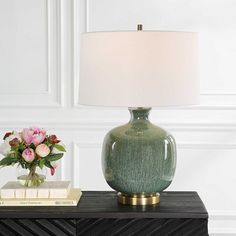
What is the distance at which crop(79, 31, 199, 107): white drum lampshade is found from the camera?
5.99 feet

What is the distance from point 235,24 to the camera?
10.3 ft

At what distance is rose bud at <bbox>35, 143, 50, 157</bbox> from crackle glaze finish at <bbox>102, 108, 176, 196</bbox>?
201mm

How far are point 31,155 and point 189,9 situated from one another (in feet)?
4.91

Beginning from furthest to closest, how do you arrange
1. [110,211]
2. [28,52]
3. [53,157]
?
[28,52] < [53,157] < [110,211]

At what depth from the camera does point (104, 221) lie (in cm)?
195

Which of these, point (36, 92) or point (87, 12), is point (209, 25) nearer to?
point (87, 12)

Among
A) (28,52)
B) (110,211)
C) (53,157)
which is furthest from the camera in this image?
(28,52)

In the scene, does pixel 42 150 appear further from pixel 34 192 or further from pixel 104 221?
pixel 104 221

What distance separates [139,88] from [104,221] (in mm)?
460

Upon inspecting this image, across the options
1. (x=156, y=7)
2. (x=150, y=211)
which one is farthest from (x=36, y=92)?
(x=150, y=211)

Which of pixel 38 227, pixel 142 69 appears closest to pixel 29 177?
pixel 38 227

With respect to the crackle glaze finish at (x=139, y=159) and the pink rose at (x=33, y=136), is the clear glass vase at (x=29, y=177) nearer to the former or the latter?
the pink rose at (x=33, y=136)

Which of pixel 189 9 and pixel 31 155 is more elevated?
pixel 189 9

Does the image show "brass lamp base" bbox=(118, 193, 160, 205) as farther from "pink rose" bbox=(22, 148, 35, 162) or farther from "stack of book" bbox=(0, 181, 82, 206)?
"pink rose" bbox=(22, 148, 35, 162)
